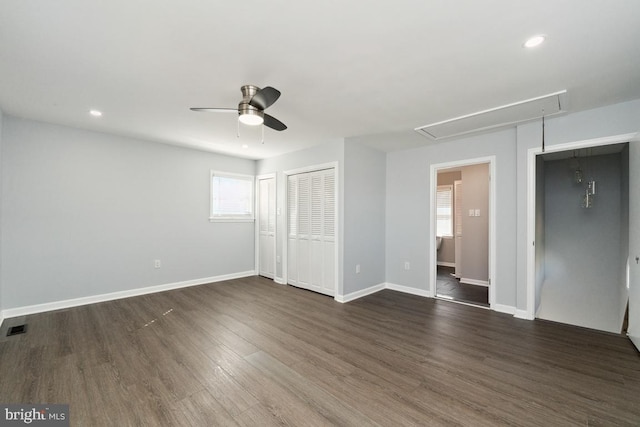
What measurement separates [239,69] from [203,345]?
2646mm

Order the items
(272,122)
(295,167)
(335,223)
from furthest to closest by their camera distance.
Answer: (295,167) < (335,223) < (272,122)

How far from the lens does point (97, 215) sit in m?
3.98

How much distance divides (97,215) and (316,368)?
397cm

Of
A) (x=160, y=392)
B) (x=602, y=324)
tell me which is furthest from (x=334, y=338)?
(x=602, y=324)

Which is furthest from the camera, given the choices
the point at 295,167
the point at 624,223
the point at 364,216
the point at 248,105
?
the point at 295,167

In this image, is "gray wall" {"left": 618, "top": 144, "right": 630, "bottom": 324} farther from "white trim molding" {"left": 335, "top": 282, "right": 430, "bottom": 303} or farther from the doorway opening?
"white trim molding" {"left": 335, "top": 282, "right": 430, "bottom": 303}

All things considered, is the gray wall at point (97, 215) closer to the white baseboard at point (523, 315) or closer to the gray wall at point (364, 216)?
the gray wall at point (364, 216)

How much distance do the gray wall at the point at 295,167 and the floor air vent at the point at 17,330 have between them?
3.38m

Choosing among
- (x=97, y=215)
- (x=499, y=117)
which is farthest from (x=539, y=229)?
(x=97, y=215)

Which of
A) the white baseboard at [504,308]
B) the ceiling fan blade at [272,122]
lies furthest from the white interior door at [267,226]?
the white baseboard at [504,308]

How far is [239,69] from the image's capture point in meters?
2.22

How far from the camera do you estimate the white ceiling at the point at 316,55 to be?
63.1 inches

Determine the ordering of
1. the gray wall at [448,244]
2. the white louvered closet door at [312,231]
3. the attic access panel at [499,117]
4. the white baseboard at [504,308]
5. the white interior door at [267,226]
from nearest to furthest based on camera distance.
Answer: the attic access panel at [499,117] < the white baseboard at [504,308] < the white louvered closet door at [312,231] < the white interior door at [267,226] < the gray wall at [448,244]

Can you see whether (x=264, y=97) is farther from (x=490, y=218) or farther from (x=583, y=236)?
(x=583, y=236)
